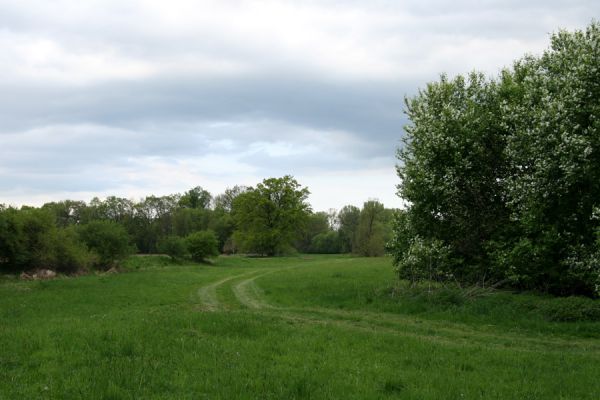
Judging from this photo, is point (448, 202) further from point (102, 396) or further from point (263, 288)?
point (102, 396)

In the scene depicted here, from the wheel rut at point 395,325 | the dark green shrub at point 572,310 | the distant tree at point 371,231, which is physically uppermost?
the distant tree at point 371,231

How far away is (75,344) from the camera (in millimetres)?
12328

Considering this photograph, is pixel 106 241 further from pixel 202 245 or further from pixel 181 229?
pixel 181 229

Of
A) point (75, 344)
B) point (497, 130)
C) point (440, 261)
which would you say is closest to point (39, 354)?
point (75, 344)

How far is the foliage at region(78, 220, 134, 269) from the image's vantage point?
5247cm

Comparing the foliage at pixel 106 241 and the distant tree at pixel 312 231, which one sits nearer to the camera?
the foliage at pixel 106 241

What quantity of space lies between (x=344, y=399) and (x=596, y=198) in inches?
582

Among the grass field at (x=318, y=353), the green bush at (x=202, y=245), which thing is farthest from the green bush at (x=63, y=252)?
the grass field at (x=318, y=353)

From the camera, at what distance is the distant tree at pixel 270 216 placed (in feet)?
292

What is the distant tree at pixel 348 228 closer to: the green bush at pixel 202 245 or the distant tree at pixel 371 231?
the distant tree at pixel 371 231

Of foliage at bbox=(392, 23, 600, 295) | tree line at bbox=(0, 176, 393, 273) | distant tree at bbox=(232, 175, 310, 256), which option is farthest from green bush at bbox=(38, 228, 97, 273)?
distant tree at bbox=(232, 175, 310, 256)

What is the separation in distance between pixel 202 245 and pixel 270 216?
24581 millimetres

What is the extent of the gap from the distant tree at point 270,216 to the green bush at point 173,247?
69.4 ft

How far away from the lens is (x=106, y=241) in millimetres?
53062
